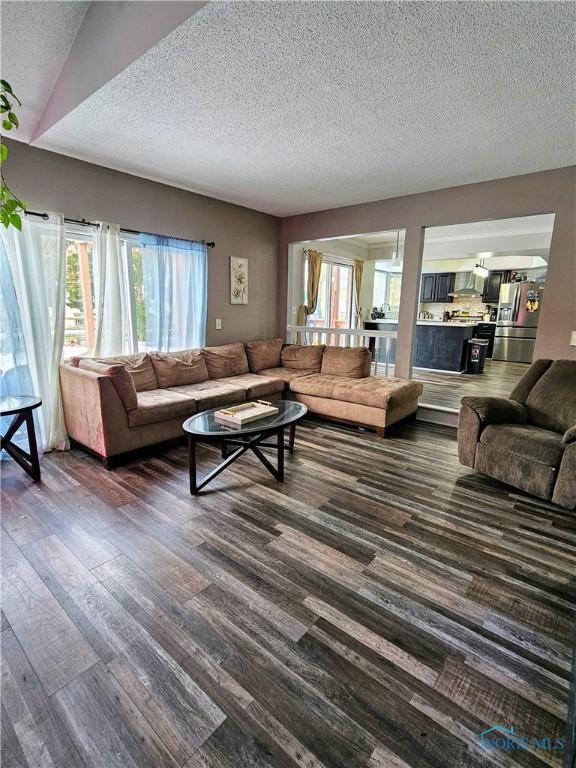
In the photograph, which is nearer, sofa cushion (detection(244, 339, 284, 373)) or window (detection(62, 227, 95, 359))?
window (detection(62, 227, 95, 359))

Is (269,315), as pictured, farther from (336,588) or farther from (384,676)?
Result: (384,676)

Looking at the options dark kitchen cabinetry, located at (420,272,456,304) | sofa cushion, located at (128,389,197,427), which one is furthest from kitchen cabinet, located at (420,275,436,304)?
sofa cushion, located at (128,389,197,427)

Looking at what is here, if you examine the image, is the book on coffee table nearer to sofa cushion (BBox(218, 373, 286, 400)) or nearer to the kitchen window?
sofa cushion (BBox(218, 373, 286, 400))

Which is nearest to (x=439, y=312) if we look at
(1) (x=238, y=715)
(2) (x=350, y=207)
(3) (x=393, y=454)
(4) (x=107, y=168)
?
(2) (x=350, y=207)

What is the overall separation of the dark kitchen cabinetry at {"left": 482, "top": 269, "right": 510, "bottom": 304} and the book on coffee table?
8.59m

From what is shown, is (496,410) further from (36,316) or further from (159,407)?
(36,316)

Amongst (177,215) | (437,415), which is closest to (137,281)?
(177,215)

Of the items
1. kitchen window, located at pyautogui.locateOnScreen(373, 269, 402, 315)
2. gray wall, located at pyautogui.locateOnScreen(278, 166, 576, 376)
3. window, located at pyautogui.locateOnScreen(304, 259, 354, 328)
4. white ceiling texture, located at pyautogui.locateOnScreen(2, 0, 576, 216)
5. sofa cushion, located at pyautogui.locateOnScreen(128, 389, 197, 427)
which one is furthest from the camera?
kitchen window, located at pyautogui.locateOnScreen(373, 269, 402, 315)

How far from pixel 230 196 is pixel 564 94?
3321 mm

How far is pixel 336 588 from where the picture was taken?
5.72ft

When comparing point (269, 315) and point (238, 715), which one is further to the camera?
point (269, 315)

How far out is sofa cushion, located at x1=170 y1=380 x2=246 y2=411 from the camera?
3.58 m

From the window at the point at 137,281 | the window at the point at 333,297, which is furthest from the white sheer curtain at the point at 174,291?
the window at the point at 333,297

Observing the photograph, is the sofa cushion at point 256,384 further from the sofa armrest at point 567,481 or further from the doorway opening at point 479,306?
the sofa armrest at point 567,481
